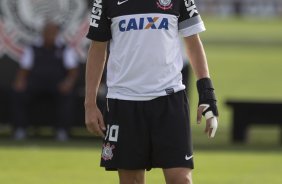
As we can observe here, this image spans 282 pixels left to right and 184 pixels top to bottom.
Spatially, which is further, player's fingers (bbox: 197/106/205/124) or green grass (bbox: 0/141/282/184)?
green grass (bbox: 0/141/282/184)

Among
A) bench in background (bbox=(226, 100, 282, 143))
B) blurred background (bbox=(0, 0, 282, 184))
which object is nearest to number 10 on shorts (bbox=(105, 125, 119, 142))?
blurred background (bbox=(0, 0, 282, 184))

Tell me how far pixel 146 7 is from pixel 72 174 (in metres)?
5.31

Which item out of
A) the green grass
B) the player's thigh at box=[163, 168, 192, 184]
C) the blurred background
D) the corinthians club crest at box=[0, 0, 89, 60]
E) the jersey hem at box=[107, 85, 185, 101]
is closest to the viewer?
the player's thigh at box=[163, 168, 192, 184]

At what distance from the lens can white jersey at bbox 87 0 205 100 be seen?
674 cm

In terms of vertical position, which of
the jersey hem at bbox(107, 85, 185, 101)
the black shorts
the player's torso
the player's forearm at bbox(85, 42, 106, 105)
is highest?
the player's torso

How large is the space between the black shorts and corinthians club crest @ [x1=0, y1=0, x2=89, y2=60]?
30.6 ft

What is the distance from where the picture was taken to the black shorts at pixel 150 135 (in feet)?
22.3

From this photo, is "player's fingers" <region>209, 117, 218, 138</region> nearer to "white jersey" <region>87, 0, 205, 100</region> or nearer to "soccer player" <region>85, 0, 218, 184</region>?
"soccer player" <region>85, 0, 218, 184</region>

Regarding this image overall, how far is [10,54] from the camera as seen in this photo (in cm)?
1633

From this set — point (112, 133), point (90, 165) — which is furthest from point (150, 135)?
point (90, 165)

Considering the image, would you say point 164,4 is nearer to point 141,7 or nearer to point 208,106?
point 141,7

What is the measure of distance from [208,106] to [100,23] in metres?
0.89

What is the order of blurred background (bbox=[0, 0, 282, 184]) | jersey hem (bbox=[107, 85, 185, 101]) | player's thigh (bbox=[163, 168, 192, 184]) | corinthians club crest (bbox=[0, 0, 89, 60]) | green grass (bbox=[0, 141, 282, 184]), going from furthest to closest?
corinthians club crest (bbox=[0, 0, 89, 60]), blurred background (bbox=[0, 0, 282, 184]), green grass (bbox=[0, 141, 282, 184]), jersey hem (bbox=[107, 85, 185, 101]), player's thigh (bbox=[163, 168, 192, 184])

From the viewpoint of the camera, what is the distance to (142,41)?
22.1ft
